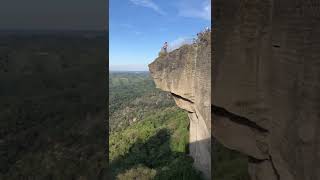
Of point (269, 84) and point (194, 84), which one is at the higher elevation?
point (269, 84)

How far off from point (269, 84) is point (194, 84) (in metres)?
11.4

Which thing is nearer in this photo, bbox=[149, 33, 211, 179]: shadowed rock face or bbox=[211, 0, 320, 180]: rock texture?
bbox=[211, 0, 320, 180]: rock texture

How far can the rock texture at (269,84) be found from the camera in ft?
4.59

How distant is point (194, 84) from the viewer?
43.0 ft

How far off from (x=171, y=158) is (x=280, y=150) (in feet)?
54.5

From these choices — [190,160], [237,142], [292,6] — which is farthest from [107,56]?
[190,160]

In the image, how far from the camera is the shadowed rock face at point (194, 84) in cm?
1213

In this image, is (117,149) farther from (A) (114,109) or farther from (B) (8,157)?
(A) (114,109)

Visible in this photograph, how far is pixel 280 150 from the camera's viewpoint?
168 cm

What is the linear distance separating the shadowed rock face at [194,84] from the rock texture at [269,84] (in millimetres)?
9423

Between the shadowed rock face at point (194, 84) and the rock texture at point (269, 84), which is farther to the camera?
the shadowed rock face at point (194, 84)

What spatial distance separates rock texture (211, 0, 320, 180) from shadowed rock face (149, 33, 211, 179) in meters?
9.42

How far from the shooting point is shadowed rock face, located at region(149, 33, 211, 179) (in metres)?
12.1

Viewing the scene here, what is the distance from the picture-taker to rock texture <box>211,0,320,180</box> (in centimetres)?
140
